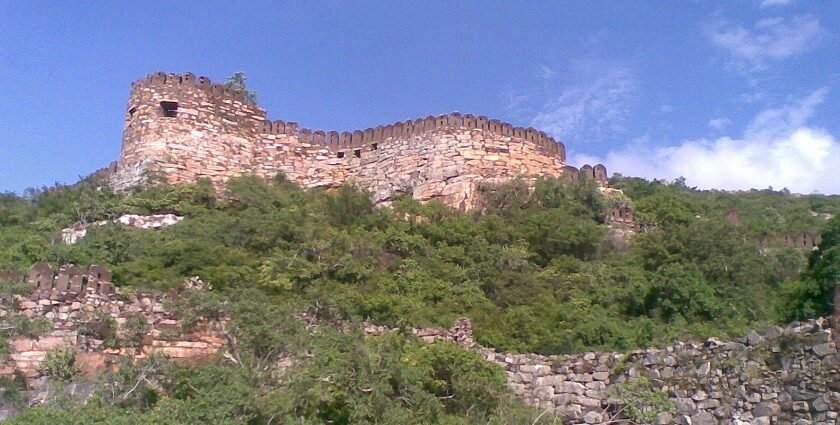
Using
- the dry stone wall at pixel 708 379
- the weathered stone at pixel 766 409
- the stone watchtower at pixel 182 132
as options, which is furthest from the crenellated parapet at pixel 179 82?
the weathered stone at pixel 766 409

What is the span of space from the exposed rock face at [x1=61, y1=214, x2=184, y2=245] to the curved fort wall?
2415 mm

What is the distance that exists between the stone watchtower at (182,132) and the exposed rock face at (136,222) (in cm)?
242

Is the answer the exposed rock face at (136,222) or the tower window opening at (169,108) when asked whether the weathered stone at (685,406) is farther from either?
the tower window opening at (169,108)

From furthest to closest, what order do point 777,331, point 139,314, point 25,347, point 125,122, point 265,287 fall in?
point 125,122 → point 265,287 → point 139,314 → point 25,347 → point 777,331

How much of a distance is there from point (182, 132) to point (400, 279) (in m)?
9.41

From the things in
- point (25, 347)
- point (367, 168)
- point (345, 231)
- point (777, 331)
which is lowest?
point (25, 347)

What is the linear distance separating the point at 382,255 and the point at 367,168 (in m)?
7.42

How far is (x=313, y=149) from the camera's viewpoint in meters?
23.3

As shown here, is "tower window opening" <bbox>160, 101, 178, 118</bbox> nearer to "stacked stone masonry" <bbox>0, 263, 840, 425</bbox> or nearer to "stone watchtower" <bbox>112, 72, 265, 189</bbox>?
"stone watchtower" <bbox>112, 72, 265, 189</bbox>

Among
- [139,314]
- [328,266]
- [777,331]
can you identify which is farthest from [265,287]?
[777,331]

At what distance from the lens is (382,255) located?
15750 mm

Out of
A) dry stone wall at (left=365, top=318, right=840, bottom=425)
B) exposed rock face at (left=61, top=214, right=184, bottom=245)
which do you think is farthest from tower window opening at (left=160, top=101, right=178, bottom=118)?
dry stone wall at (left=365, top=318, right=840, bottom=425)

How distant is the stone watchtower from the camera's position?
20.8m

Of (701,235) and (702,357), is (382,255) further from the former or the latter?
(702,357)
